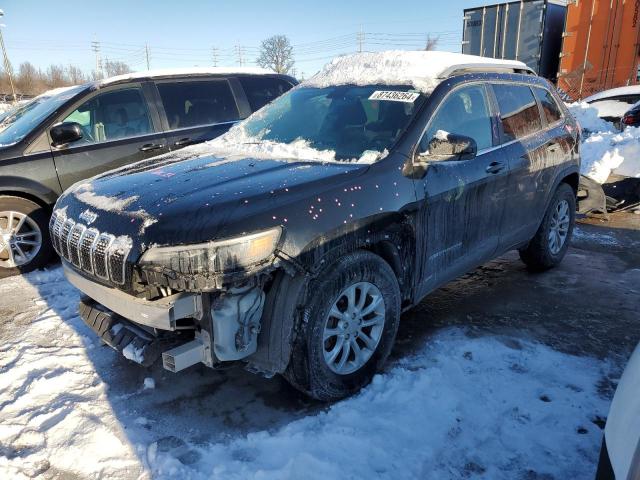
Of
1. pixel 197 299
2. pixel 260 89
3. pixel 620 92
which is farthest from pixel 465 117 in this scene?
pixel 620 92

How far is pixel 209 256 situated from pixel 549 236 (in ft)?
12.1

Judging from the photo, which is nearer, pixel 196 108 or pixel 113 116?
pixel 113 116

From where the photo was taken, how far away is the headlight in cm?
224

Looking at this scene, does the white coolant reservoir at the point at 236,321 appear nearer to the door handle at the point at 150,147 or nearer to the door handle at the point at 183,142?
the door handle at the point at 150,147

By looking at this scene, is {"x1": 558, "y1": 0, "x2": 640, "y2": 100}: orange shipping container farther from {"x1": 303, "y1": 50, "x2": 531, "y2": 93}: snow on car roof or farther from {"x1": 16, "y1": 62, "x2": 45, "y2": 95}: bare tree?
{"x1": 16, "y1": 62, "x2": 45, "y2": 95}: bare tree

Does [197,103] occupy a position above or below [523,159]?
above

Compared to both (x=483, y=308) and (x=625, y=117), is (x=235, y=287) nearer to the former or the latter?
(x=483, y=308)

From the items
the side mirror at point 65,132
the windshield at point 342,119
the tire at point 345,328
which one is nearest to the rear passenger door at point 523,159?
the windshield at point 342,119

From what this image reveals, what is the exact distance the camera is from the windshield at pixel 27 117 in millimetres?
5027

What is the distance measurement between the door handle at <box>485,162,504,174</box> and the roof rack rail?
0.71 m

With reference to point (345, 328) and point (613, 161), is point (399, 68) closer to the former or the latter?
point (345, 328)

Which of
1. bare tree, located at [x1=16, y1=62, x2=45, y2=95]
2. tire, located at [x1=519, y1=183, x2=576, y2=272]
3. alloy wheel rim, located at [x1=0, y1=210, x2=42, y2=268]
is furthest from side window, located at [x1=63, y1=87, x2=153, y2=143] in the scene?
bare tree, located at [x1=16, y1=62, x2=45, y2=95]

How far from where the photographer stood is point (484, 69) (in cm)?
388

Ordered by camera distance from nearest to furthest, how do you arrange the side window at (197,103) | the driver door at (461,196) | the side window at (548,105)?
the driver door at (461,196)
the side window at (548,105)
the side window at (197,103)
